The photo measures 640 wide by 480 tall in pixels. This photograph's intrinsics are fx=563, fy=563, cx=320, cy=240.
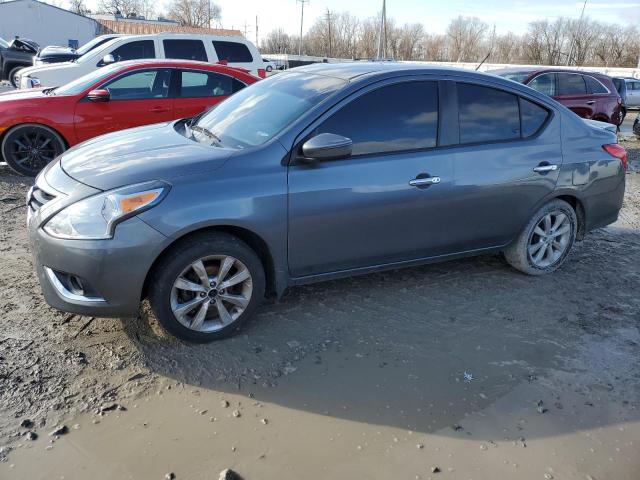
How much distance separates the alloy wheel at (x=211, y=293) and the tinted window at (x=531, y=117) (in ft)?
8.36

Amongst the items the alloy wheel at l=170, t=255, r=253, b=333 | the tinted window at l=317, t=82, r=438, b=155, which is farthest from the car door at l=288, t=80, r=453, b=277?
the alloy wheel at l=170, t=255, r=253, b=333

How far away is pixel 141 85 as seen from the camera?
7836mm

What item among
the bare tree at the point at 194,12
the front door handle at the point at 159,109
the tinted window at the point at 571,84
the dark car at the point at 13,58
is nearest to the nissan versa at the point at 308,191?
the front door handle at the point at 159,109

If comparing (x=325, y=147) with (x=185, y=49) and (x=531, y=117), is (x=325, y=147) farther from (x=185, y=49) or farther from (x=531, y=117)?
(x=185, y=49)

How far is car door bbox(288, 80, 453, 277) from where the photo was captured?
362cm

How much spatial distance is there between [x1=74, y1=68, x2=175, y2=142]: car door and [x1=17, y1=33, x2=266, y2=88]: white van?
7.12 feet

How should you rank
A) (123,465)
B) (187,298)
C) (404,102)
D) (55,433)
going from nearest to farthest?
(123,465), (55,433), (187,298), (404,102)

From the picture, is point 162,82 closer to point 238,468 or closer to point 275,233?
point 275,233

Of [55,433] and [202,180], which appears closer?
[55,433]

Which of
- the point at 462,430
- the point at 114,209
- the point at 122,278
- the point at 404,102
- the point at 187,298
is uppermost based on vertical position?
the point at 404,102

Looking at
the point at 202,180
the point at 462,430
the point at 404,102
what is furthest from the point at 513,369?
the point at 202,180

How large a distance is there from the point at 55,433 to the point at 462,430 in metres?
2.03

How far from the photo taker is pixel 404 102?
399 centimetres

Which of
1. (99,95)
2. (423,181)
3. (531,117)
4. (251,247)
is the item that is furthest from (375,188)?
(99,95)
